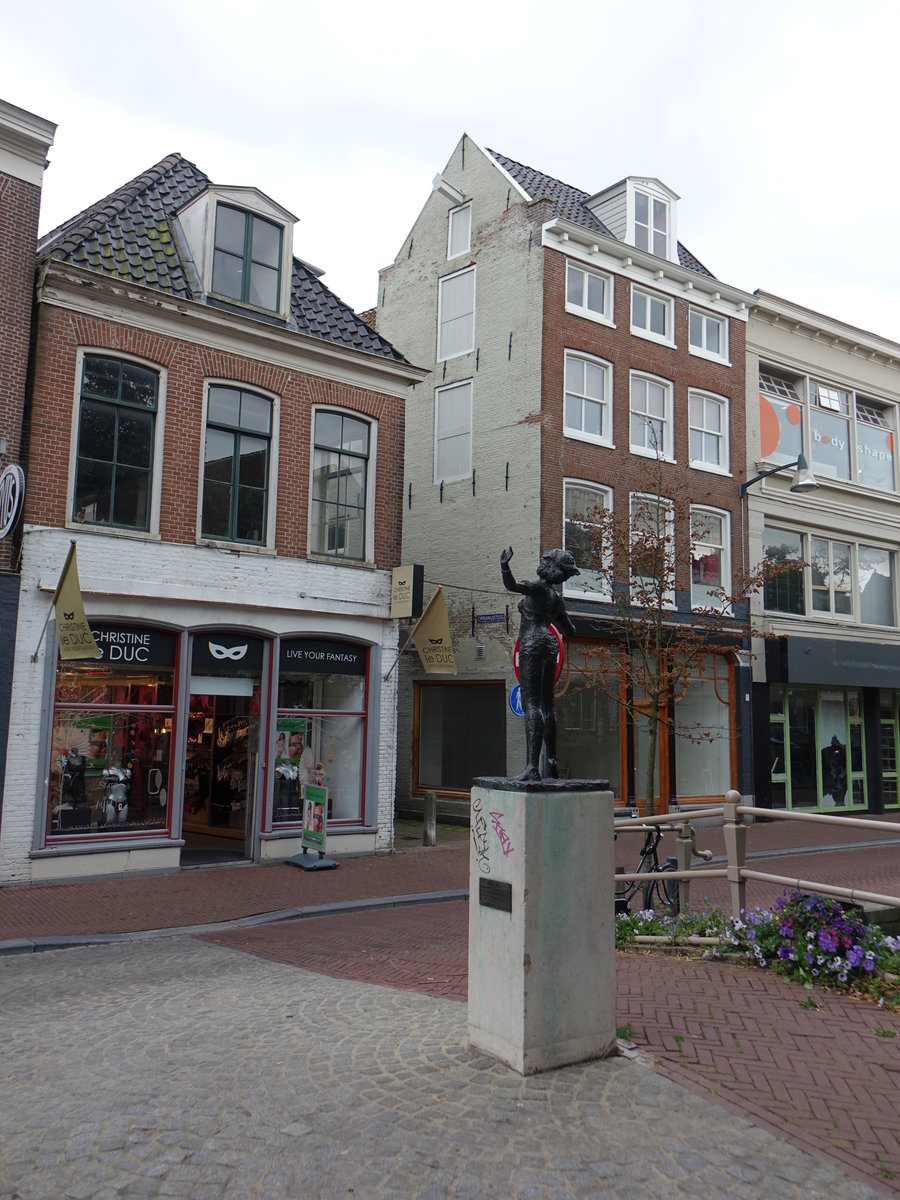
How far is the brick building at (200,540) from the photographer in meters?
13.1

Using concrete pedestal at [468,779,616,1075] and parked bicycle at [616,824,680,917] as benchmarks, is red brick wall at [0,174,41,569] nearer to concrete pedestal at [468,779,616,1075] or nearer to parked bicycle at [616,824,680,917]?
parked bicycle at [616,824,680,917]

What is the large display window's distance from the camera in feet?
42.9

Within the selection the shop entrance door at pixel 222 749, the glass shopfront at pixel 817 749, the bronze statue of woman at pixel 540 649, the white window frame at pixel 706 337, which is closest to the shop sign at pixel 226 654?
the shop entrance door at pixel 222 749

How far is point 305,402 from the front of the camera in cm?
1596

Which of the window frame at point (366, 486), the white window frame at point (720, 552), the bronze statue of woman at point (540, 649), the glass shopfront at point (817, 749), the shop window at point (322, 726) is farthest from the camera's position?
the glass shopfront at point (817, 749)

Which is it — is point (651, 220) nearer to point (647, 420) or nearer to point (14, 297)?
point (647, 420)

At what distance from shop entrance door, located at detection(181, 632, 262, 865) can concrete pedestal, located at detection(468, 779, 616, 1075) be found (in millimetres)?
9949

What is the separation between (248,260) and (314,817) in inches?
345

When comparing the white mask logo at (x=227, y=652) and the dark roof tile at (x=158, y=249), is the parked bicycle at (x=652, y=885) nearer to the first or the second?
the white mask logo at (x=227, y=652)

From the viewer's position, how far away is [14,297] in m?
13.1

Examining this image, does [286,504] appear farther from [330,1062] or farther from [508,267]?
[330,1062]

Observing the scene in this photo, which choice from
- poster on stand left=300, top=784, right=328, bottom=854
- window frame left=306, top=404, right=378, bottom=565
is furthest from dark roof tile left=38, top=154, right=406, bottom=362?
poster on stand left=300, top=784, right=328, bottom=854

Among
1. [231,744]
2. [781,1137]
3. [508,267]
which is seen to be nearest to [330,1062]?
[781,1137]

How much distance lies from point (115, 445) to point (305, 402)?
3.34 metres
